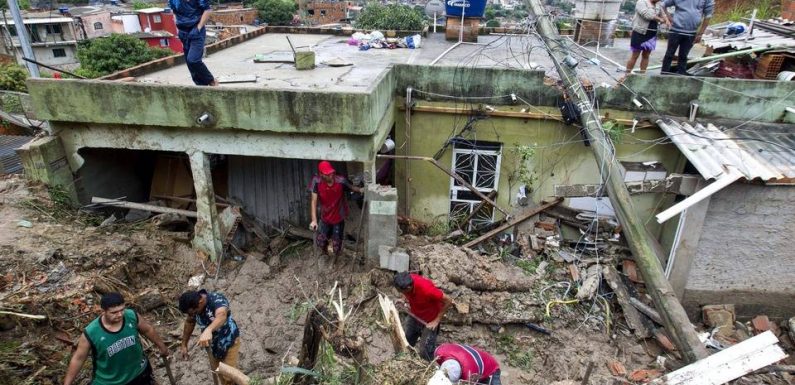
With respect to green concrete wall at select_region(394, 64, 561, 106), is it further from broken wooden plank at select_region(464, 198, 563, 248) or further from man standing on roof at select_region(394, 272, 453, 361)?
man standing on roof at select_region(394, 272, 453, 361)

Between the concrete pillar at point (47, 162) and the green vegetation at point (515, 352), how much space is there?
24.4 feet

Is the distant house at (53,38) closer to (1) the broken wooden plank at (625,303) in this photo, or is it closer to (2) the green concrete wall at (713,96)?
(2) the green concrete wall at (713,96)

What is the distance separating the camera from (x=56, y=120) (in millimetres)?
7203

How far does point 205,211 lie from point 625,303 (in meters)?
7.06

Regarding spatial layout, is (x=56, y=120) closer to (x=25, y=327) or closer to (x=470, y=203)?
(x=25, y=327)

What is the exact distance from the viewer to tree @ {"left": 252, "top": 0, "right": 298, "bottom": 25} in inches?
2087

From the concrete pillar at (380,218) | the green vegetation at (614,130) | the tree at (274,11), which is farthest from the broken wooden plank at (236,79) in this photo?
the tree at (274,11)

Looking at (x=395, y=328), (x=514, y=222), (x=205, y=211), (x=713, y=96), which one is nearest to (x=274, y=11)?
(x=205, y=211)

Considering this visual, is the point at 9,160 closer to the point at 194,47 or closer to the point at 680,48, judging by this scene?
the point at 194,47

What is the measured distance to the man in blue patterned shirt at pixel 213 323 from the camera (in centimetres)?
443

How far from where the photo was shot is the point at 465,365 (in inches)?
161

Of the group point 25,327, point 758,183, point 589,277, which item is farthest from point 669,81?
point 25,327

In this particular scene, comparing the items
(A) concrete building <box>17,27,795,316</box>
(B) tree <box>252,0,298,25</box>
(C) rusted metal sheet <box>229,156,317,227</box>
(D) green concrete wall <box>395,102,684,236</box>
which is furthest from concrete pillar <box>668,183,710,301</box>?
(B) tree <box>252,0,298,25</box>

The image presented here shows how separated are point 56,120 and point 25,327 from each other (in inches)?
136
